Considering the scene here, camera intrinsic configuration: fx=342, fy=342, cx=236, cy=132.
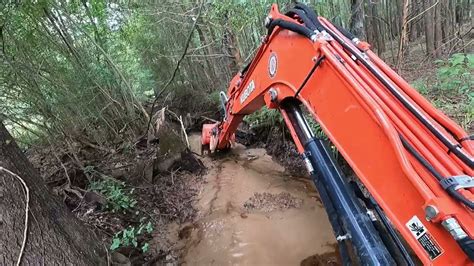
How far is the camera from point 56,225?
1867 mm

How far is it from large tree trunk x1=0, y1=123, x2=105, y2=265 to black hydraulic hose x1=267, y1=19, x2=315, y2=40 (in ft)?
5.74

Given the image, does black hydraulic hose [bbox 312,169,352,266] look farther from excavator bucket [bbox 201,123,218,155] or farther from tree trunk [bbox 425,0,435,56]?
tree trunk [bbox 425,0,435,56]

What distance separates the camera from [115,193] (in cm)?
340

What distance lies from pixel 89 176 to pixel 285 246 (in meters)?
2.40

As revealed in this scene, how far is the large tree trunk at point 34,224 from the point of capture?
62.8 inches

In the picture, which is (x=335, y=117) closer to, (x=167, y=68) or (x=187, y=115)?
(x=187, y=115)

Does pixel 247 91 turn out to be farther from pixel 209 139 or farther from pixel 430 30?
pixel 430 30

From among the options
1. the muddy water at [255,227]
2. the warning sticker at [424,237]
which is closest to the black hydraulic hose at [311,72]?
the warning sticker at [424,237]

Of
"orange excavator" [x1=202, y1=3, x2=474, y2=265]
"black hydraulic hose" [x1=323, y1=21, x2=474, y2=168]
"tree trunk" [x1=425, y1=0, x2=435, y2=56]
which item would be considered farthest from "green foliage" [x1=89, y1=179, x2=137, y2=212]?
"tree trunk" [x1=425, y1=0, x2=435, y2=56]

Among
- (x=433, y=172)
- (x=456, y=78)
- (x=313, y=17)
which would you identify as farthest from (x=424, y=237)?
(x=456, y=78)

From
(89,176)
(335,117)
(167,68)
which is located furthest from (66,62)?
(335,117)

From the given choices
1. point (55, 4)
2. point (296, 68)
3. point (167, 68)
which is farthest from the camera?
point (167, 68)

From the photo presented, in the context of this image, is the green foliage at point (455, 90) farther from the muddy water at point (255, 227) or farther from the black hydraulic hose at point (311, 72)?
the black hydraulic hose at point (311, 72)

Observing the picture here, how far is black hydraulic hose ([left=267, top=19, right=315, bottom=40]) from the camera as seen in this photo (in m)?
1.99
